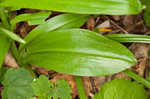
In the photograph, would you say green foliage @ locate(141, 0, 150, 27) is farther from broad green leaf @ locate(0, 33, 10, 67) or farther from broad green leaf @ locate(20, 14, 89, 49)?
→ broad green leaf @ locate(0, 33, 10, 67)

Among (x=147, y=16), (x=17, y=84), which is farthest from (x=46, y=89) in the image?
(x=147, y=16)

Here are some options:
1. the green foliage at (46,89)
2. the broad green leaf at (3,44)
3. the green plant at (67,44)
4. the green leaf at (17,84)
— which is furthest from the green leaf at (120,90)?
the broad green leaf at (3,44)

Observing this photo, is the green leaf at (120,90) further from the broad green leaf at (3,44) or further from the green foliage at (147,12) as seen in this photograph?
the broad green leaf at (3,44)

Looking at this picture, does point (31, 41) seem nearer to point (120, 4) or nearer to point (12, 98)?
point (12, 98)

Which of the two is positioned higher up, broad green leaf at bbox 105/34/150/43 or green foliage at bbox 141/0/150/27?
green foliage at bbox 141/0/150/27

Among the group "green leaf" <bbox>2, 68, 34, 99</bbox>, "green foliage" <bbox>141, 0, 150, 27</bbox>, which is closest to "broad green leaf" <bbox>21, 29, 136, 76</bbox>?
"green leaf" <bbox>2, 68, 34, 99</bbox>

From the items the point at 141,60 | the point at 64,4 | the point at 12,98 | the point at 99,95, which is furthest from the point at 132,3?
the point at 12,98

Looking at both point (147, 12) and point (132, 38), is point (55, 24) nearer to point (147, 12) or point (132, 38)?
point (132, 38)
